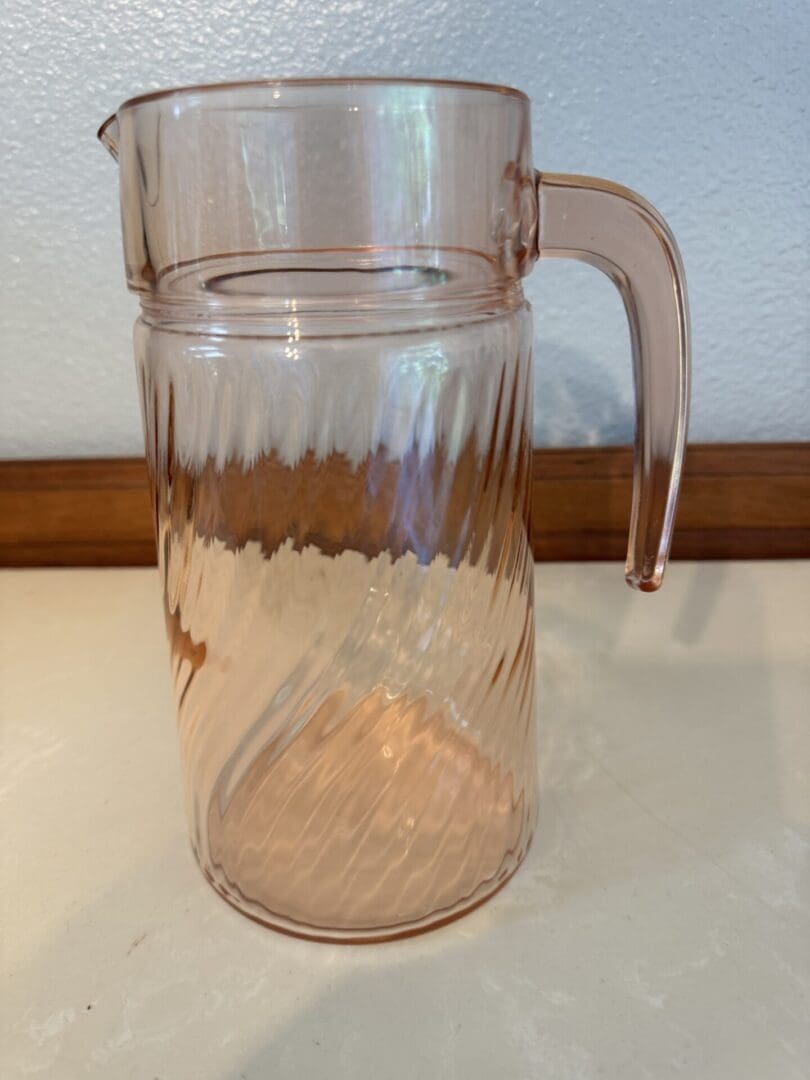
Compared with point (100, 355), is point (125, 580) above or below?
below

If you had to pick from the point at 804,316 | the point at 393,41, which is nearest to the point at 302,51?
the point at 393,41

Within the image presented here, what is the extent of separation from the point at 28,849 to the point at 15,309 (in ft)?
1.34

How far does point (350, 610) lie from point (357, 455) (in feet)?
0.22

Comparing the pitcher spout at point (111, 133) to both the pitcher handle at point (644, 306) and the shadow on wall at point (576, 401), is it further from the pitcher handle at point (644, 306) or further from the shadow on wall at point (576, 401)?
the shadow on wall at point (576, 401)

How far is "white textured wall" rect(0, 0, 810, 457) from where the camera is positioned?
0.60m

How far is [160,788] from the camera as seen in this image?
473mm

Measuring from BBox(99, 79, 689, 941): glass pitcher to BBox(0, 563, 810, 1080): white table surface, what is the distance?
0.03 metres

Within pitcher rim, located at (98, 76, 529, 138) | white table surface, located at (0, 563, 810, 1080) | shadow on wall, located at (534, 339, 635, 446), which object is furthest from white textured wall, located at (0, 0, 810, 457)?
pitcher rim, located at (98, 76, 529, 138)

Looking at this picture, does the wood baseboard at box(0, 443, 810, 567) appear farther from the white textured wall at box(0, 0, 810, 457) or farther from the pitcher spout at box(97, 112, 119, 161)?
the pitcher spout at box(97, 112, 119, 161)

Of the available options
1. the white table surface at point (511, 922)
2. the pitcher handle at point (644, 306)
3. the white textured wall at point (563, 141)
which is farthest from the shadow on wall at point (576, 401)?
the pitcher handle at point (644, 306)

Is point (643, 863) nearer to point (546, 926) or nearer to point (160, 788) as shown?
point (546, 926)

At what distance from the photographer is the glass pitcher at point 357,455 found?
0.32 m

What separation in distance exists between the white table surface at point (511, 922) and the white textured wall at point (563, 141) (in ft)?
0.73

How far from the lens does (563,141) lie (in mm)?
625
